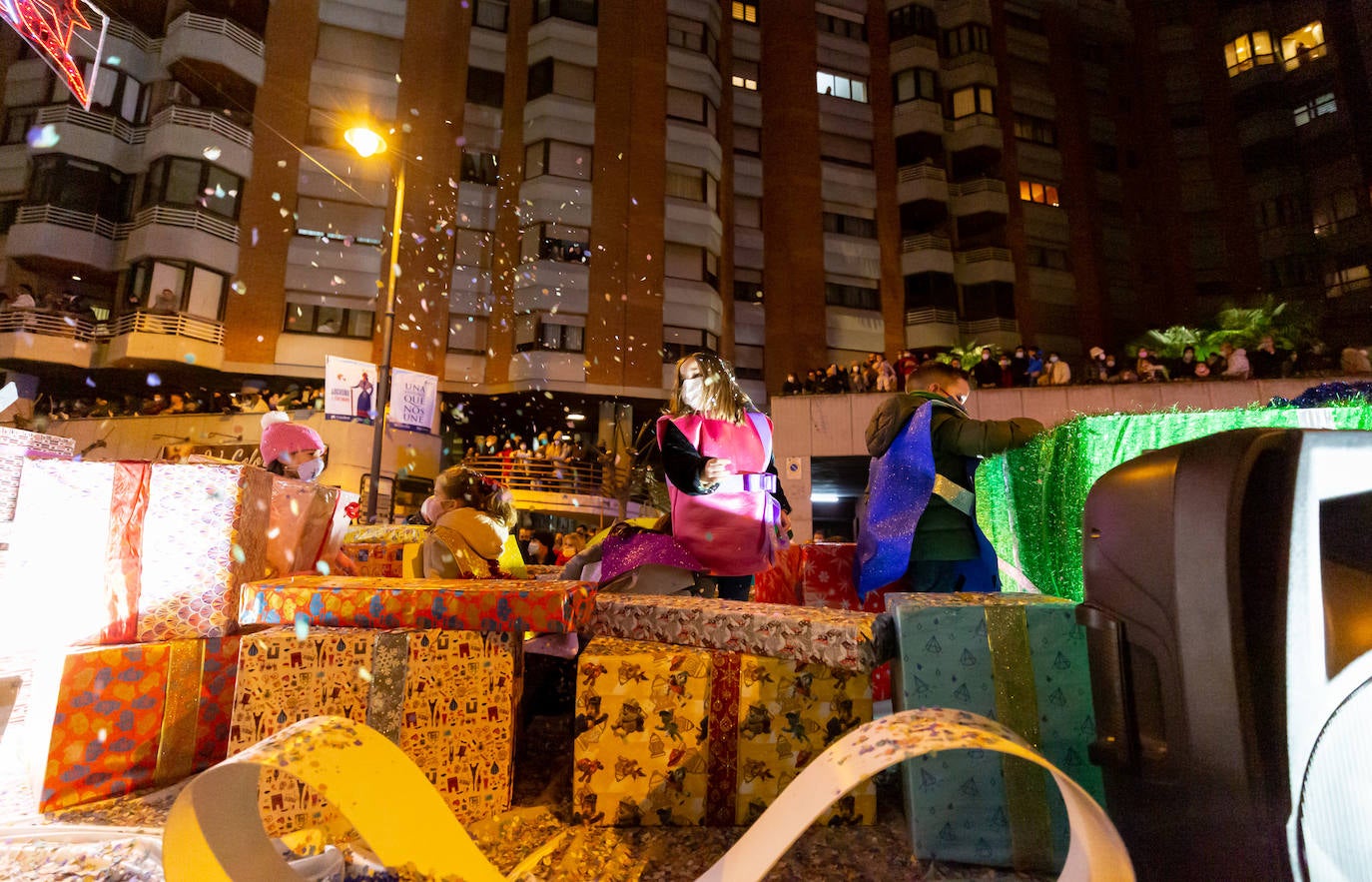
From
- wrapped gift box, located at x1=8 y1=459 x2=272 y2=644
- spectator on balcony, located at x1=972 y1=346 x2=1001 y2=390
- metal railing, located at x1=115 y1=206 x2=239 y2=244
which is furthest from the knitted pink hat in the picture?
metal railing, located at x1=115 y1=206 x2=239 y2=244

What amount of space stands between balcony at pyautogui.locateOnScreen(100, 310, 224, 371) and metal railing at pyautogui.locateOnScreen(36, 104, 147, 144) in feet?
18.9

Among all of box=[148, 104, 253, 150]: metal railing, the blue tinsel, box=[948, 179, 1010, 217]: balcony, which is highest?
box=[948, 179, 1010, 217]: balcony

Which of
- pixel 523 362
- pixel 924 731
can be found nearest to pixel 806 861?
pixel 924 731

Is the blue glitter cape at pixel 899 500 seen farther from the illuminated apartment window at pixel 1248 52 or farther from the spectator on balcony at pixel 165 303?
the illuminated apartment window at pixel 1248 52

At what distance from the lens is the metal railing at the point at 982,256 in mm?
24719

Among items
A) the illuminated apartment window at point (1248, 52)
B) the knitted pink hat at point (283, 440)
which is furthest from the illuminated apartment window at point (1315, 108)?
the knitted pink hat at point (283, 440)

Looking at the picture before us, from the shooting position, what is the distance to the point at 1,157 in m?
18.3

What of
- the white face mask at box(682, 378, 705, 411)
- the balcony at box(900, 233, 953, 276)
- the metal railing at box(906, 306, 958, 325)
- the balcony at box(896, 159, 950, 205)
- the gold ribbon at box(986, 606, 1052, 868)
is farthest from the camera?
the balcony at box(896, 159, 950, 205)

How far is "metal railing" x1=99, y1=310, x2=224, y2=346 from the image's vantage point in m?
17.2

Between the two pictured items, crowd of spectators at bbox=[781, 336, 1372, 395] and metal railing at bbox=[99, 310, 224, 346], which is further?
metal railing at bbox=[99, 310, 224, 346]

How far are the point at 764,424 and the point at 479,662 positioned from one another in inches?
63.3

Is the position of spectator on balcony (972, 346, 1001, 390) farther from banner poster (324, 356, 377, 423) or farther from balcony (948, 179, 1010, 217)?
balcony (948, 179, 1010, 217)

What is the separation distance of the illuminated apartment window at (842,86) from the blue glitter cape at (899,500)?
25767mm

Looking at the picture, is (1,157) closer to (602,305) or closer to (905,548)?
(602,305)
